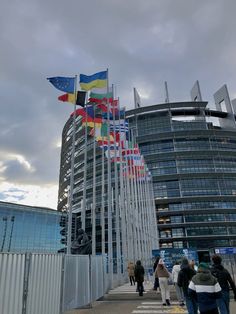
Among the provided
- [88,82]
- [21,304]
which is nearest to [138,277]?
[21,304]

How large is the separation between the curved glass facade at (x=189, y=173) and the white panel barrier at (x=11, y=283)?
66569mm

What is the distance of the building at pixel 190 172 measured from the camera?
225ft

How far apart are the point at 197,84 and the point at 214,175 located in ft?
106

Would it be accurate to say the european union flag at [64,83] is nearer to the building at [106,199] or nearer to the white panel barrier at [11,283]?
the building at [106,199]

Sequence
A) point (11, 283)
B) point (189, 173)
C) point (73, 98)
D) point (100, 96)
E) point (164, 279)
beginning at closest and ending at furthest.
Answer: point (11, 283), point (164, 279), point (73, 98), point (100, 96), point (189, 173)

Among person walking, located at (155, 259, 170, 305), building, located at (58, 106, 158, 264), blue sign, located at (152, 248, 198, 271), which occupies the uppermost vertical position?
building, located at (58, 106, 158, 264)

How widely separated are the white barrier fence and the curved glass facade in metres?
62.4

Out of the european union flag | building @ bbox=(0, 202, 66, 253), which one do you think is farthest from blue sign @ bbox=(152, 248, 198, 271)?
building @ bbox=(0, 202, 66, 253)

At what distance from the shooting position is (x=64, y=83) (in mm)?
15664

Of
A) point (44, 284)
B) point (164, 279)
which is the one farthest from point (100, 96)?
point (44, 284)

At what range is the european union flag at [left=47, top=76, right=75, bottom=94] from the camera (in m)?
15.4

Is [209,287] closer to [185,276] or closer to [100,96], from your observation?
[185,276]

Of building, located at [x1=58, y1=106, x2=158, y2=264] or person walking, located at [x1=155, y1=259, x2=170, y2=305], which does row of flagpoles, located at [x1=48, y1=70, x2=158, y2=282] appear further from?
person walking, located at [x1=155, y1=259, x2=170, y2=305]

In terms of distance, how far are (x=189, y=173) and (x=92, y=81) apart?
59637 mm
